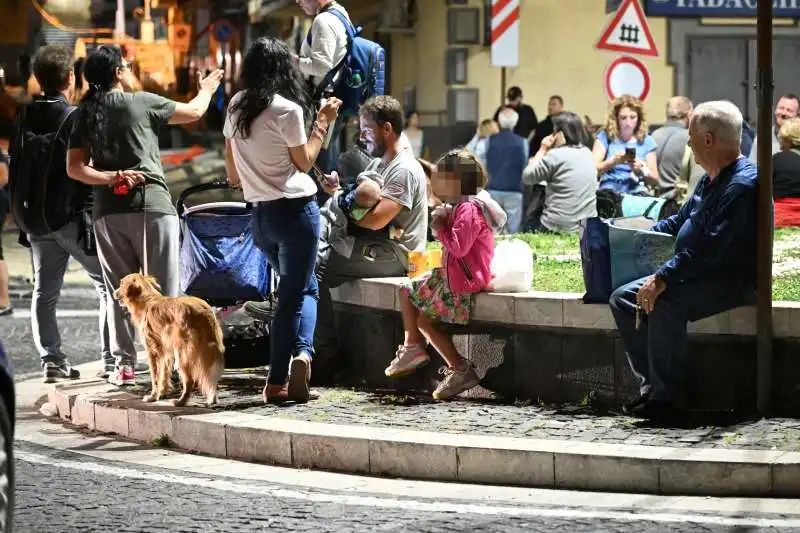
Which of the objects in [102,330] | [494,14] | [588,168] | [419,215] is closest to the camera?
[419,215]

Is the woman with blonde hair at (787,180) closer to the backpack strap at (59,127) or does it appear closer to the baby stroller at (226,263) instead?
the baby stroller at (226,263)

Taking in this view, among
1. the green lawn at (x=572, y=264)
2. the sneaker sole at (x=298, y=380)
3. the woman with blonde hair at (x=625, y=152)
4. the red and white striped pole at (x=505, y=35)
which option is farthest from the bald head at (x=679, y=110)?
the sneaker sole at (x=298, y=380)

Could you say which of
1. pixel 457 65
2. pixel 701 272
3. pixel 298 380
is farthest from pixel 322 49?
pixel 457 65

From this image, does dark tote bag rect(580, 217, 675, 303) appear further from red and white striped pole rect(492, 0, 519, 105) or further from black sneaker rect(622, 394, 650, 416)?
red and white striped pole rect(492, 0, 519, 105)

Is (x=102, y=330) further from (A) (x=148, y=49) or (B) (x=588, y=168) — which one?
(A) (x=148, y=49)

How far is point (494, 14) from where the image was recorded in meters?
18.8

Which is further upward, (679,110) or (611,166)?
(679,110)

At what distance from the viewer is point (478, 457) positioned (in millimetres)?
7742

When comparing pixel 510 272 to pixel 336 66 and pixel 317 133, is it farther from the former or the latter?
pixel 336 66

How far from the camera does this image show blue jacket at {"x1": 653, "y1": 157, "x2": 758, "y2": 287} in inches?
327

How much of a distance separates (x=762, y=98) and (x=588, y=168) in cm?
691

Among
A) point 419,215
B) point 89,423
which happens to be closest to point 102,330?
point 89,423

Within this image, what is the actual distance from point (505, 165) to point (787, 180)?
515 cm

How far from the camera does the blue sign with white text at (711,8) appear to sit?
21.1 m
